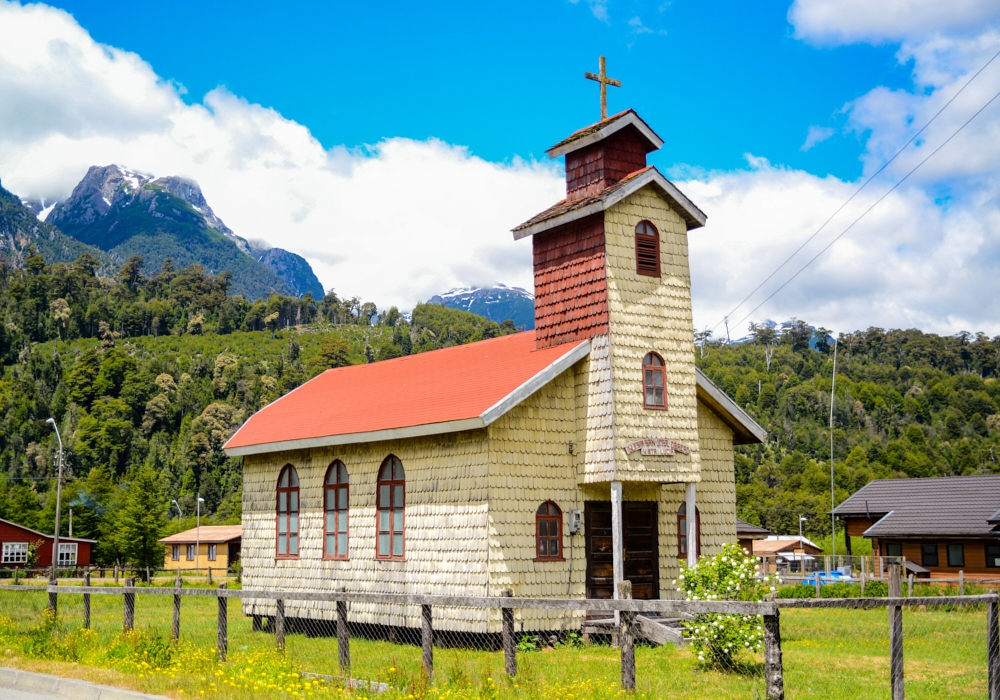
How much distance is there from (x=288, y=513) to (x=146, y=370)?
113 metres

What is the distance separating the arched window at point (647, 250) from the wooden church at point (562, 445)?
→ 4 centimetres

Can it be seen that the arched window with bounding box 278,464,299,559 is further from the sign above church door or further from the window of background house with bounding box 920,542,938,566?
the window of background house with bounding box 920,542,938,566

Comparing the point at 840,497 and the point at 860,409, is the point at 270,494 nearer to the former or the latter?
the point at 840,497

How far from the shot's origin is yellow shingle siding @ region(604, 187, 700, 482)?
2019 centimetres

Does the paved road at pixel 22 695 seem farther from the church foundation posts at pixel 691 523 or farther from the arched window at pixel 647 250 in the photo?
the arched window at pixel 647 250

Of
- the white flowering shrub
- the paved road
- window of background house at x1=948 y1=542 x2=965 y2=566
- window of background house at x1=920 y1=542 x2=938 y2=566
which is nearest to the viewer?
the paved road

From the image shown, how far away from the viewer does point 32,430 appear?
123250 mm

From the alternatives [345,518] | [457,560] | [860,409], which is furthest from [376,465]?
[860,409]

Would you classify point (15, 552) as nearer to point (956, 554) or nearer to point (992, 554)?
point (956, 554)

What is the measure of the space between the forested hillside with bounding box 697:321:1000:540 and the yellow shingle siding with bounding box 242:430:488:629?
58508 millimetres

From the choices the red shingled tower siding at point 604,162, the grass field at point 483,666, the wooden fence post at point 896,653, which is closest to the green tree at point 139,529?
the grass field at point 483,666

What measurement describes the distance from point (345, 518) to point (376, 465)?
175 centimetres

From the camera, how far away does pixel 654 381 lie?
20.9 meters

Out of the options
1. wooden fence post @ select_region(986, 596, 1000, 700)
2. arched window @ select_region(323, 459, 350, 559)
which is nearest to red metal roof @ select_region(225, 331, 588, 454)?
arched window @ select_region(323, 459, 350, 559)
